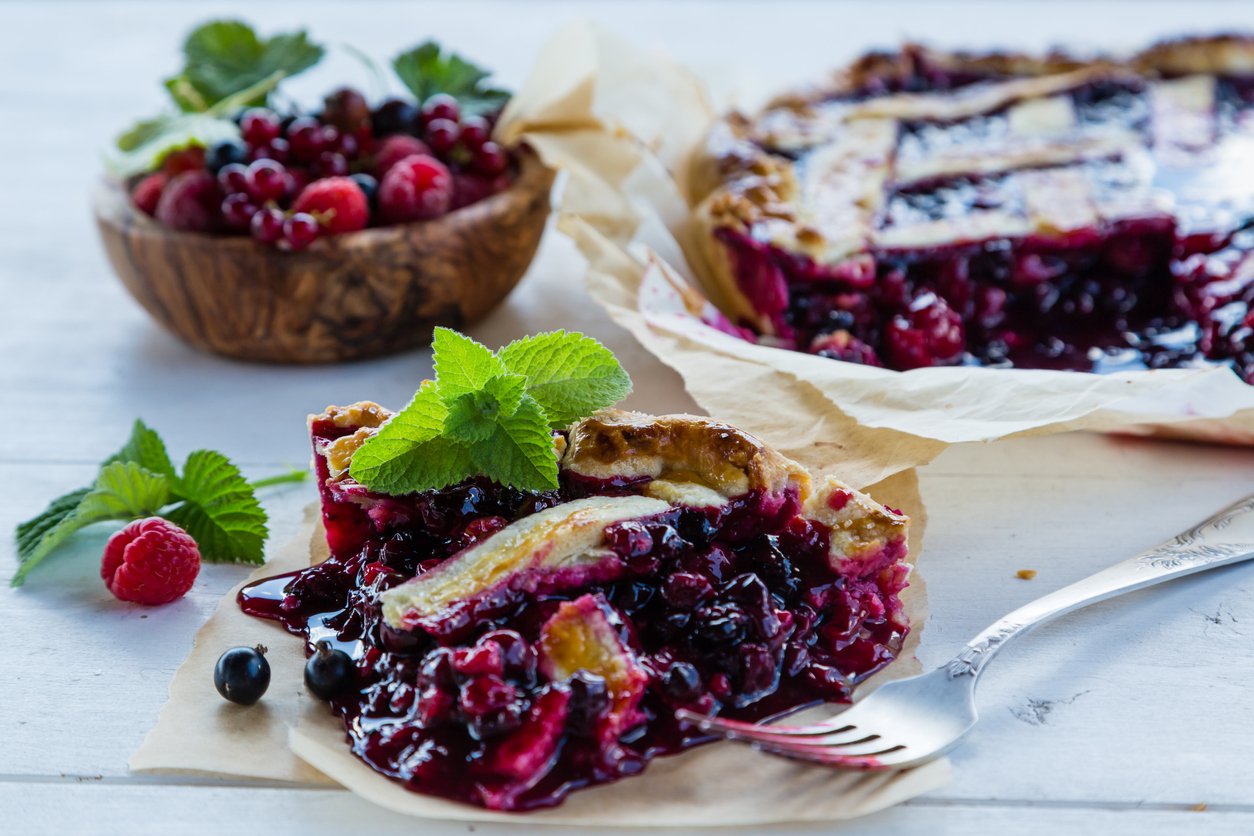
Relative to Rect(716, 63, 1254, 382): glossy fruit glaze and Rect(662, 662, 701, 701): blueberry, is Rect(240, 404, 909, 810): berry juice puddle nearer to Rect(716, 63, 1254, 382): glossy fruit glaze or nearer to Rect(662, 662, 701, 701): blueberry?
Rect(662, 662, 701, 701): blueberry

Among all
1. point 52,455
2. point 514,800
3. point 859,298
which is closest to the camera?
point 514,800

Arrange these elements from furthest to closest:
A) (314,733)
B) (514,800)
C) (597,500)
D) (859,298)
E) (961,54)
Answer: (961,54), (859,298), (597,500), (314,733), (514,800)

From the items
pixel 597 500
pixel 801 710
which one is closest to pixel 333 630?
pixel 597 500

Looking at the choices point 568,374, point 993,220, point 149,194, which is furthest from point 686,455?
point 149,194

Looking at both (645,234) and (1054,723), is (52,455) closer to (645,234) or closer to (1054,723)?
(645,234)

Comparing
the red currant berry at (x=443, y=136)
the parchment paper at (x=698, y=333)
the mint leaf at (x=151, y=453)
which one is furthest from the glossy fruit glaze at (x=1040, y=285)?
the mint leaf at (x=151, y=453)

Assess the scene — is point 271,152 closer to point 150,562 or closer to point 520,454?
point 150,562
